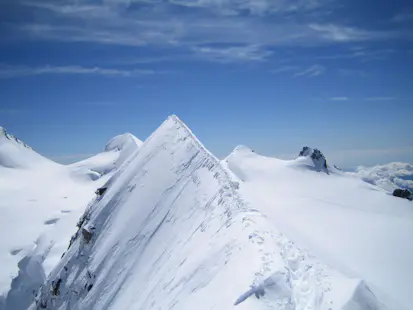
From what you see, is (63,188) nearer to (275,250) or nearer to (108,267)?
(108,267)

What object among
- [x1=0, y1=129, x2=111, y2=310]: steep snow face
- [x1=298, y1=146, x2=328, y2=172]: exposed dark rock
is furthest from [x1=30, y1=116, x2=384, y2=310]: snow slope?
[x1=0, y1=129, x2=111, y2=310]: steep snow face

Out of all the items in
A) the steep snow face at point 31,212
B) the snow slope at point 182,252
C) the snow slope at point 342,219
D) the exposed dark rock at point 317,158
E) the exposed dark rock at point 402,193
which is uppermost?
the exposed dark rock at point 317,158

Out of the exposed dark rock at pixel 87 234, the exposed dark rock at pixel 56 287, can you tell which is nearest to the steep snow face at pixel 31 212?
the exposed dark rock at pixel 56 287

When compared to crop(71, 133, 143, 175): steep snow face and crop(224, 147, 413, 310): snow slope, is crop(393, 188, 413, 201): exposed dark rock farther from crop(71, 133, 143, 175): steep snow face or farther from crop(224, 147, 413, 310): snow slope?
crop(71, 133, 143, 175): steep snow face

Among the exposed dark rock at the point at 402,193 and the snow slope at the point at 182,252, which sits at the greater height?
the exposed dark rock at the point at 402,193

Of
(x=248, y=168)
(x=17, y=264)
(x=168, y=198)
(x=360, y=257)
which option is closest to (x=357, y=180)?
(x=248, y=168)

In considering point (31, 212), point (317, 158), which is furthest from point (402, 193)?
point (31, 212)

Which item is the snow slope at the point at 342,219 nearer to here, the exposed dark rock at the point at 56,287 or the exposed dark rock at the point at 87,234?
the exposed dark rock at the point at 87,234
